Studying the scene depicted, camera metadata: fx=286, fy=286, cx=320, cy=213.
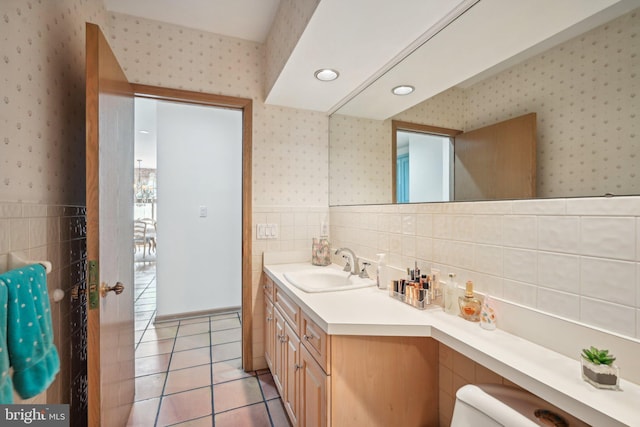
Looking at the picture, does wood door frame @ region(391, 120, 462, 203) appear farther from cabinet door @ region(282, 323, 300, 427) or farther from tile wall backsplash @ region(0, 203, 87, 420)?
tile wall backsplash @ region(0, 203, 87, 420)

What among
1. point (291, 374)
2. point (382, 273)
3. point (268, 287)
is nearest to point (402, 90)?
point (382, 273)

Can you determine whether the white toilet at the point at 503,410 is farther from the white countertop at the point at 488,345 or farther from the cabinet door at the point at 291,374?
the cabinet door at the point at 291,374

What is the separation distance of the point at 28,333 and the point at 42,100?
85 cm

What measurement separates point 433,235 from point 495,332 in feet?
1.57

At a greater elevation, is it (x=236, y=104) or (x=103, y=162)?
(x=236, y=104)

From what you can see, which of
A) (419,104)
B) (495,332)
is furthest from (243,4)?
(495,332)

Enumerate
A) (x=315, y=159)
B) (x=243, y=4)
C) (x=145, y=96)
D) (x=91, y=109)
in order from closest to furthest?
(x=91, y=109)
(x=243, y=4)
(x=145, y=96)
(x=315, y=159)

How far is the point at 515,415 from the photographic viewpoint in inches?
28.6

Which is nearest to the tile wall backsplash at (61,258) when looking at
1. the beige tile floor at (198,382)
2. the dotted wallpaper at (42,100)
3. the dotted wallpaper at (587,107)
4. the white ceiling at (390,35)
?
the dotted wallpaper at (42,100)

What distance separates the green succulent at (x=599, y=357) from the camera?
2.29 ft

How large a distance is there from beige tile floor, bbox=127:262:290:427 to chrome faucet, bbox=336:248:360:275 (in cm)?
97

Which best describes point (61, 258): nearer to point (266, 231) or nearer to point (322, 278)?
point (266, 231)

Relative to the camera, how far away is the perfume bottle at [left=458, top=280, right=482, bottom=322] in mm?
1104

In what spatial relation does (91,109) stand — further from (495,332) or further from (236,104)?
(495,332)
